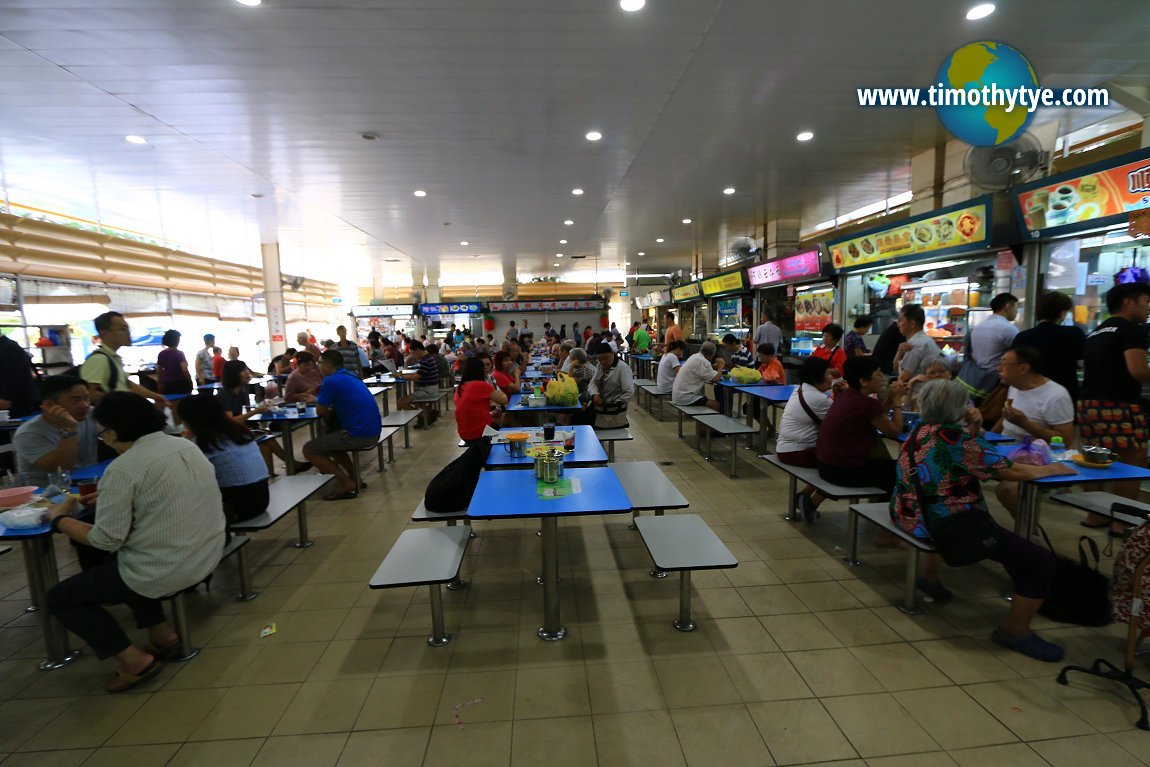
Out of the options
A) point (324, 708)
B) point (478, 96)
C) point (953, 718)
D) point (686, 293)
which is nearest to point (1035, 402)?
point (953, 718)

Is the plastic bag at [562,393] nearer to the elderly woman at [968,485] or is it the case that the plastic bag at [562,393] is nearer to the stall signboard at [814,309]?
the elderly woman at [968,485]

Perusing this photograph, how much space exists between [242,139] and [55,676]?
5.28 meters

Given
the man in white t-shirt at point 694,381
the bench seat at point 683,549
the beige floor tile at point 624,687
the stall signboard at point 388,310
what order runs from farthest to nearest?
the stall signboard at point 388,310 → the man in white t-shirt at point 694,381 → the bench seat at point 683,549 → the beige floor tile at point 624,687

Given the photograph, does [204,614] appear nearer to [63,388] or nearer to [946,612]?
[63,388]

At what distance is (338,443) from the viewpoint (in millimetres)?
4848

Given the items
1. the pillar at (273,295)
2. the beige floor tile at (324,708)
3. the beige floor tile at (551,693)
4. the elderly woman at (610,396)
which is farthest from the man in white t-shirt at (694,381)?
the pillar at (273,295)

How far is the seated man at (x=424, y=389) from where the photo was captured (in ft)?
27.1

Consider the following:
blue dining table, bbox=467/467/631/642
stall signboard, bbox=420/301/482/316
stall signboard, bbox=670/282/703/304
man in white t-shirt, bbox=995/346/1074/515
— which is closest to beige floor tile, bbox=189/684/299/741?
blue dining table, bbox=467/467/631/642

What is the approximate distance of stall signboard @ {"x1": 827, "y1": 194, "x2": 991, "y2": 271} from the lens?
17.4 ft

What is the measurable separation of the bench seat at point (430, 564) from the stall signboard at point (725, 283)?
10.1m

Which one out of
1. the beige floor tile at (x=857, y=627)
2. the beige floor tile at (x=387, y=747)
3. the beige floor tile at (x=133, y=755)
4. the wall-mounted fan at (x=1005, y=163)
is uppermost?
the wall-mounted fan at (x=1005, y=163)

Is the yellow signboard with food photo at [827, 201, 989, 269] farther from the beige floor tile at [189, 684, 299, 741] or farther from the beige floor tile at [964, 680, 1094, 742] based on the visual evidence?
the beige floor tile at [189, 684, 299, 741]

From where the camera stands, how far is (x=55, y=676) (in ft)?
8.26

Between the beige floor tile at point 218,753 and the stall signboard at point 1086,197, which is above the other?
the stall signboard at point 1086,197
